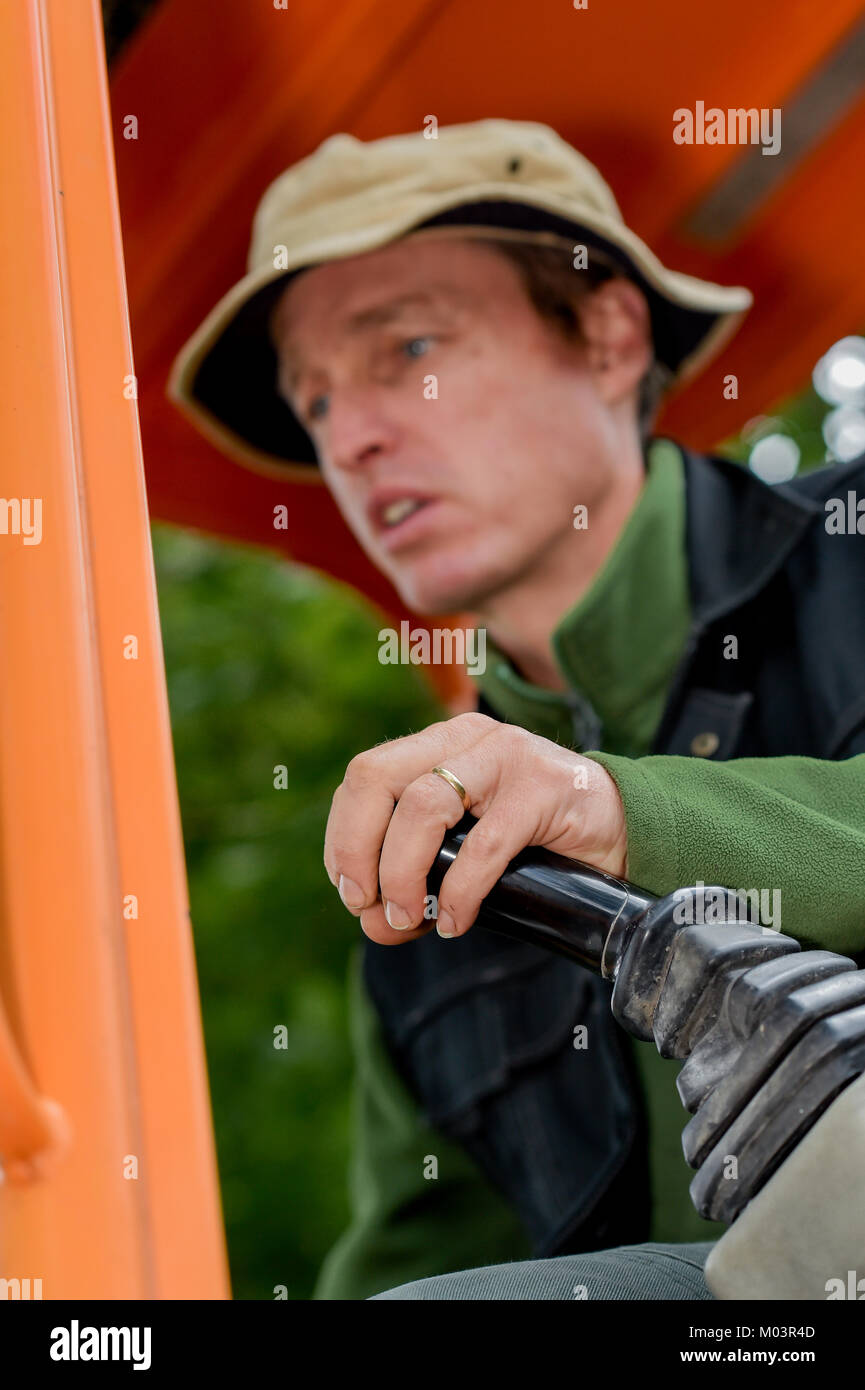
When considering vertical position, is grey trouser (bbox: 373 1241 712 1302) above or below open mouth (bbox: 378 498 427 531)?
below

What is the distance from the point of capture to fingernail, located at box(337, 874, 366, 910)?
29.9 inches

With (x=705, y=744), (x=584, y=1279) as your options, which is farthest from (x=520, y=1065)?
(x=584, y=1279)

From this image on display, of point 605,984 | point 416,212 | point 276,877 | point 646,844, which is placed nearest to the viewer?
point 646,844

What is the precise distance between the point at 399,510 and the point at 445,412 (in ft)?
0.38

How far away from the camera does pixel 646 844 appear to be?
80 cm

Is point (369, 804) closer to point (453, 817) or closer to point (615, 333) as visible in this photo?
point (453, 817)

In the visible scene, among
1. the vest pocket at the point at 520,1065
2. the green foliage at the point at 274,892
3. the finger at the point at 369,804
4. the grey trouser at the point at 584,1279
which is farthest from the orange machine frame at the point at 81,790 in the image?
the green foliage at the point at 274,892

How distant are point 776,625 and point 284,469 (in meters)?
0.81

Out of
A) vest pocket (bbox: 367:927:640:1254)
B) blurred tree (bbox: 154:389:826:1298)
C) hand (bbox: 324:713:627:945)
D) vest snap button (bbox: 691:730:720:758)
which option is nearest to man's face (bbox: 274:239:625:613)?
vest snap button (bbox: 691:730:720:758)

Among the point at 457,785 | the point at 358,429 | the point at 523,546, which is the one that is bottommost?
the point at 457,785

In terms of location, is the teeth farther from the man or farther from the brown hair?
the brown hair

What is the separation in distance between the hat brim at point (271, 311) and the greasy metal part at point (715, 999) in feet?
3.24

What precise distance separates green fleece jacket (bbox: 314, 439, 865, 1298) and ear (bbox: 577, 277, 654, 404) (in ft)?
0.42
